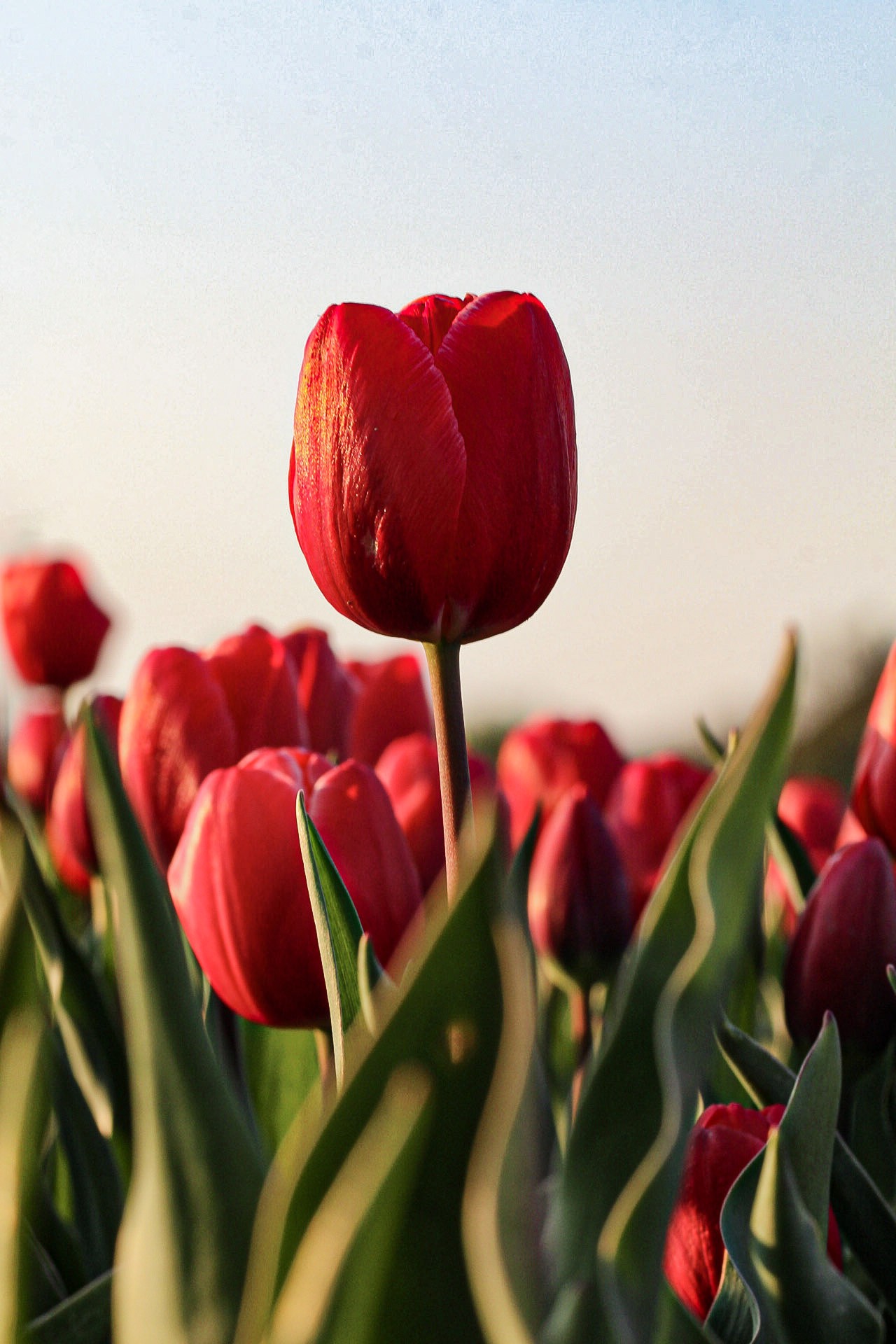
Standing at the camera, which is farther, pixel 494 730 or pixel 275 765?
pixel 494 730

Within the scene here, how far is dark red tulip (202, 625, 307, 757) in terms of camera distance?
0.51 m

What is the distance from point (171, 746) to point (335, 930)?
205mm

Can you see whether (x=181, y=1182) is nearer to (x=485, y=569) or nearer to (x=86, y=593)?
(x=485, y=569)

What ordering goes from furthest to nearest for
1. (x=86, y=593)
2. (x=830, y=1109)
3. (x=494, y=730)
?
(x=494, y=730), (x=86, y=593), (x=830, y=1109)

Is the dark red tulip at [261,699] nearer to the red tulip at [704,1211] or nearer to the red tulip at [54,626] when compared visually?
the red tulip at [704,1211]

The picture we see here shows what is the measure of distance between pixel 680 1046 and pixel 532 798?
543 mm

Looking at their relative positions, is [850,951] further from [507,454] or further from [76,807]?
[76,807]

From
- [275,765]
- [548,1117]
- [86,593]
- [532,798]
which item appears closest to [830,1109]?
[548,1117]

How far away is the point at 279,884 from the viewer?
0.37 meters

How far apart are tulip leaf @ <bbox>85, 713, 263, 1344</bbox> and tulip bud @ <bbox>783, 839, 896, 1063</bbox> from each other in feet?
0.83

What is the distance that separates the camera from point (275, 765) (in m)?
0.40

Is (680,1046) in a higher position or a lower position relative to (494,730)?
higher

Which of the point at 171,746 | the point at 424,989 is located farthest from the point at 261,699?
the point at 424,989

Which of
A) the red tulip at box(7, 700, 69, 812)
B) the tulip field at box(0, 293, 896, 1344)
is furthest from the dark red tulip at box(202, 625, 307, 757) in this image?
the red tulip at box(7, 700, 69, 812)
